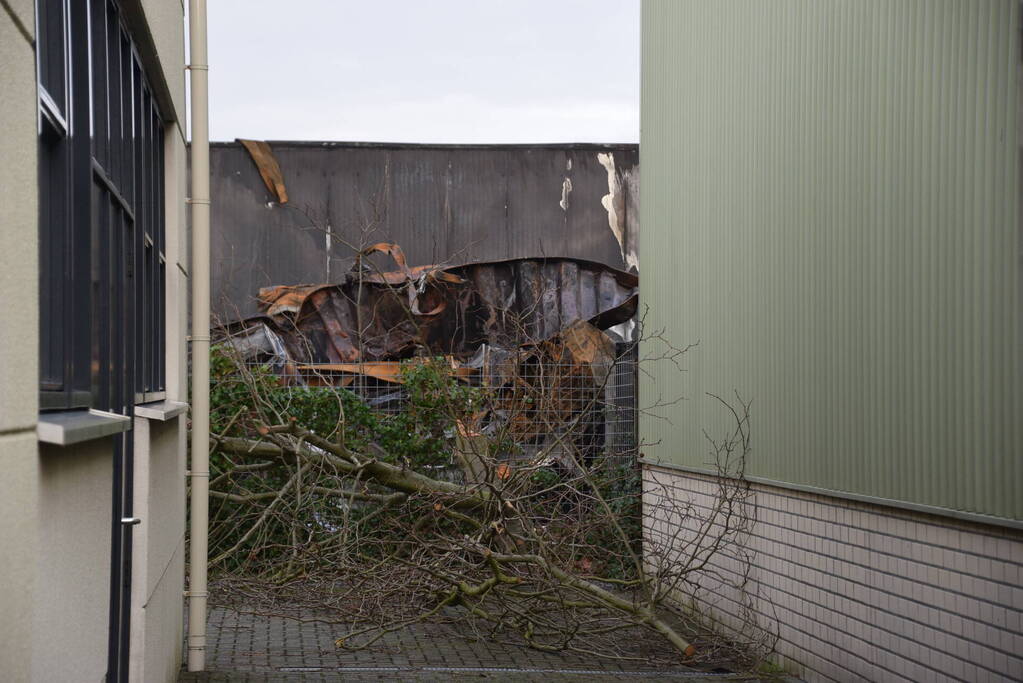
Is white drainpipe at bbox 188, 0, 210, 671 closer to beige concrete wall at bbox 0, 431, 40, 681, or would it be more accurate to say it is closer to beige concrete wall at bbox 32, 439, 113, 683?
beige concrete wall at bbox 32, 439, 113, 683

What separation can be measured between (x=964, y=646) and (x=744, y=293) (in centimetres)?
366

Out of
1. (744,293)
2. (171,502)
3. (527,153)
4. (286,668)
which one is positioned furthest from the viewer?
(527,153)

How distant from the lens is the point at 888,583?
7.00 m

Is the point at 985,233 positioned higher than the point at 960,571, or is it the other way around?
the point at 985,233

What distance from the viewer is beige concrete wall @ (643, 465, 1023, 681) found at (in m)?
5.90

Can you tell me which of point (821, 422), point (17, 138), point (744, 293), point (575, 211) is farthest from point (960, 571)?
point (575, 211)

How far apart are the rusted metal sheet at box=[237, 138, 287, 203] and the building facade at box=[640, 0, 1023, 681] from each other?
469 inches

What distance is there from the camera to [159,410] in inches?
215

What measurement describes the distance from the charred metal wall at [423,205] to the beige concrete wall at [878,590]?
1263 cm

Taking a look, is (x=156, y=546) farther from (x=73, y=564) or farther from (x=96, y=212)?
(x=73, y=564)

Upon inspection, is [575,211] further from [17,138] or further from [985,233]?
[17,138]

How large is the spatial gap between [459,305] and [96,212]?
456 inches

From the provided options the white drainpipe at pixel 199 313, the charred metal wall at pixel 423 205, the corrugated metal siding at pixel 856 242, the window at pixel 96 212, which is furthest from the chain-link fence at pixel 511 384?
the charred metal wall at pixel 423 205

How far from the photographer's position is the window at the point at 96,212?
2.99 m
